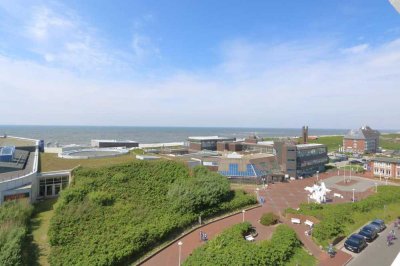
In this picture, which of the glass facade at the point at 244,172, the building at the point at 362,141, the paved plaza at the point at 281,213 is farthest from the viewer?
the building at the point at 362,141

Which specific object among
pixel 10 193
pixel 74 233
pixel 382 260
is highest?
pixel 10 193

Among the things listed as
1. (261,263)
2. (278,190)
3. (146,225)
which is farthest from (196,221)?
(278,190)

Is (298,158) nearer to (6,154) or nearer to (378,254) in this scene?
(378,254)

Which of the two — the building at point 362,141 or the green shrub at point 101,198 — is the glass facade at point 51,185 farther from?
the building at point 362,141

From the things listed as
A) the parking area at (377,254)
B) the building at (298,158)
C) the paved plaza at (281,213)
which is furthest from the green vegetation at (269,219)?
the building at (298,158)

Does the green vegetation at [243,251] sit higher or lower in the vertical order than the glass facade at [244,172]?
lower

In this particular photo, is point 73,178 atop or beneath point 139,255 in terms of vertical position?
atop

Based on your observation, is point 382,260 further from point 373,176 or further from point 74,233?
point 373,176
